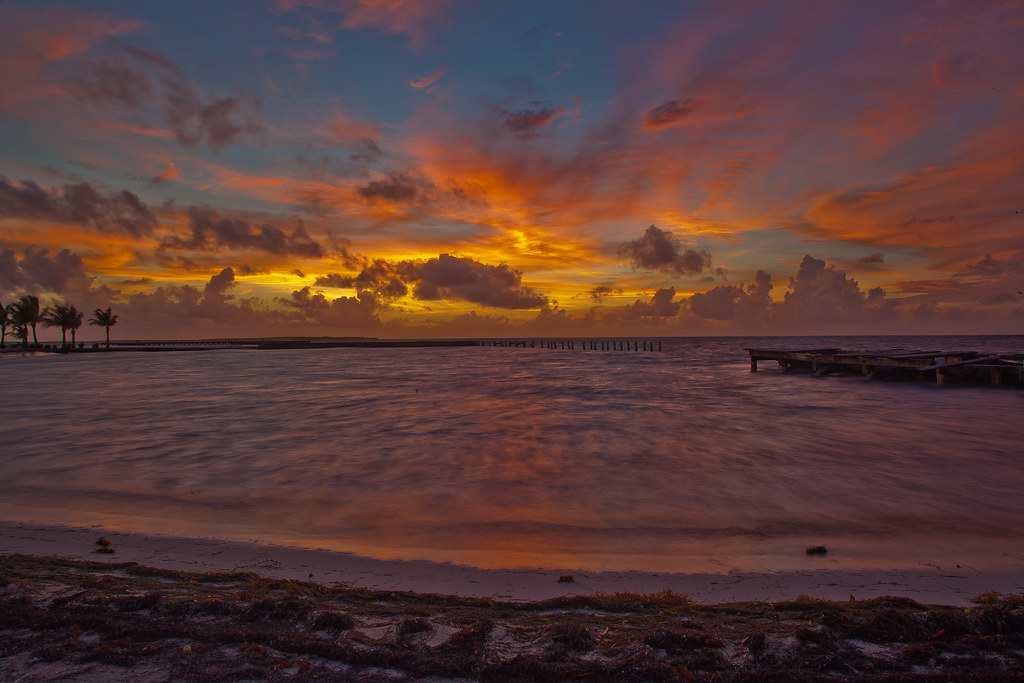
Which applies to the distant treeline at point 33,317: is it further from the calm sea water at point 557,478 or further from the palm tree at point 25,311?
the calm sea water at point 557,478

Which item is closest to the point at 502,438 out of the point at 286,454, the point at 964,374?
the point at 286,454

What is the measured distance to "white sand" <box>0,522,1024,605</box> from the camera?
587 cm

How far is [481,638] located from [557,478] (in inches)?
321

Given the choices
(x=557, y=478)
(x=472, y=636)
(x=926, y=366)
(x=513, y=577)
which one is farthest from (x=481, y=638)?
(x=926, y=366)

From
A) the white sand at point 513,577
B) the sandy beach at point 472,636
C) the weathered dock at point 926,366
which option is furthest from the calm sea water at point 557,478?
the weathered dock at point 926,366

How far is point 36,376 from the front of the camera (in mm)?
43094

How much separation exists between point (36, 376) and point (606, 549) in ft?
183

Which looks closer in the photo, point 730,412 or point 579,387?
point 730,412

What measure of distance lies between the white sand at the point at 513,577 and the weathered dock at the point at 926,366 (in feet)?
104

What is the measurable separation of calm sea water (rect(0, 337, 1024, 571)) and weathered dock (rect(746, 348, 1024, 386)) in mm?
6199

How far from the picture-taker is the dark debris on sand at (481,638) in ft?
12.4

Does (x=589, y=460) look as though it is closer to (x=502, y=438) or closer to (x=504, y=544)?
(x=502, y=438)

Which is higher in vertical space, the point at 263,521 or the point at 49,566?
the point at 49,566

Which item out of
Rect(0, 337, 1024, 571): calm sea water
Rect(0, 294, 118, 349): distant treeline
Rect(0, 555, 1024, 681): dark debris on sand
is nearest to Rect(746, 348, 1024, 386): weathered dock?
Rect(0, 337, 1024, 571): calm sea water
